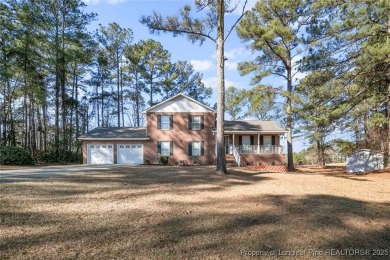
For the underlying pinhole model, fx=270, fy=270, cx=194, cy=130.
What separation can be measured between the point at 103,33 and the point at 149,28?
22.4 meters

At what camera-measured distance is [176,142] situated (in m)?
23.2

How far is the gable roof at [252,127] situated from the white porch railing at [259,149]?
139cm

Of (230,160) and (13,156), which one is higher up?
(13,156)

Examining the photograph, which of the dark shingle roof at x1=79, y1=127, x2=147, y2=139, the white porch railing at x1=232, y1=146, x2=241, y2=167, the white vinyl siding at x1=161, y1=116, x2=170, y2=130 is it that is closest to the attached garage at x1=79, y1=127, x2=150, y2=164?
the dark shingle roof at x1=79, y1=127, x2=147, y2=139

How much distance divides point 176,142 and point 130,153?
13.6 ft

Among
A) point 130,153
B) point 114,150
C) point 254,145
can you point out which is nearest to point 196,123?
point 254,145

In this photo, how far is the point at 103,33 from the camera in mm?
32250

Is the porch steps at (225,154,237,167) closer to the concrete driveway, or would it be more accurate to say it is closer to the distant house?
the distant house

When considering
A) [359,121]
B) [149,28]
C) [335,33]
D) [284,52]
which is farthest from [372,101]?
[149,28]

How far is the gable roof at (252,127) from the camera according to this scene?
23.6 meters

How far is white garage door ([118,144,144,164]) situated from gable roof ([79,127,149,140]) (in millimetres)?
737

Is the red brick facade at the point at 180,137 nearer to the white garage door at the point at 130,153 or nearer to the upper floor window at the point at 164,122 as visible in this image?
Answer: the upper floor window at the point at 164,122

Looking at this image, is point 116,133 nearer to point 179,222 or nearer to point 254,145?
point 254,145

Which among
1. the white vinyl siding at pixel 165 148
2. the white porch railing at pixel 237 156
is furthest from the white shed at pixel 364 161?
the white vinyl siding at pixel 165 148
